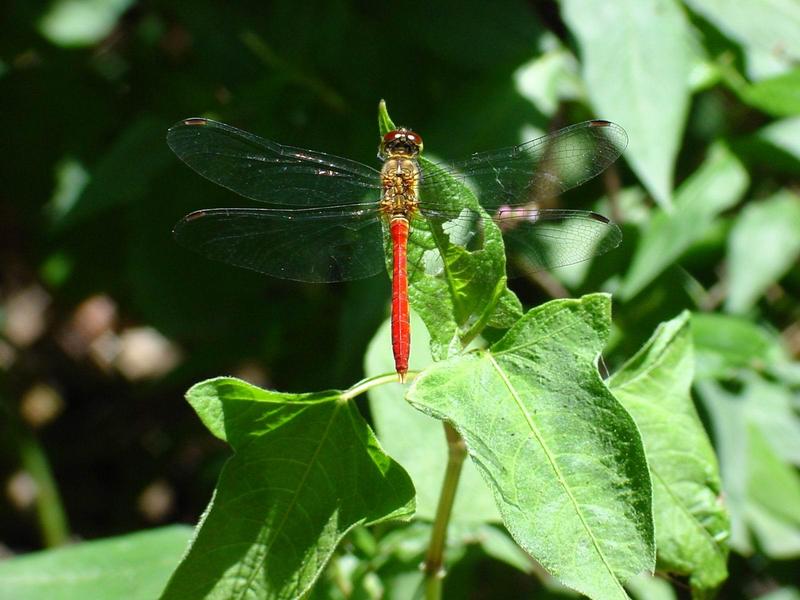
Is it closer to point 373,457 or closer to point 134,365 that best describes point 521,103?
point 373,457

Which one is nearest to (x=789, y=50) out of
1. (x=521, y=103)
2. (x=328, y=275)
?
(x=521, y=103)

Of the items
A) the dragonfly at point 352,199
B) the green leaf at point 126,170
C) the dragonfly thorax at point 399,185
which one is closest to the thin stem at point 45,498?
the green leaf at point 126,170

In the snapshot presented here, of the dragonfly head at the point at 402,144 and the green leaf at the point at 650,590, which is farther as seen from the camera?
the green leaf at the point at 650,590

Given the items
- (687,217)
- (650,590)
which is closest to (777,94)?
(687,217)

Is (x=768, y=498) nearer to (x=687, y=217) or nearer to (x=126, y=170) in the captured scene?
(x=687, y=217)

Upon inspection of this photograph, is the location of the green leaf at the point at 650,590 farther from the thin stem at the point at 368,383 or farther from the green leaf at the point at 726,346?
the thin stem at the point at 368,383

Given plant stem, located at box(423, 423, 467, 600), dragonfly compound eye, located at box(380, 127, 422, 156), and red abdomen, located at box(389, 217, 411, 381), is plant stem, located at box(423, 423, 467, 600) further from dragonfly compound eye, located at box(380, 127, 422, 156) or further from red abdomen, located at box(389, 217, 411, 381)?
dragonfly compound eye, located at box(380, 127, 422, 156)

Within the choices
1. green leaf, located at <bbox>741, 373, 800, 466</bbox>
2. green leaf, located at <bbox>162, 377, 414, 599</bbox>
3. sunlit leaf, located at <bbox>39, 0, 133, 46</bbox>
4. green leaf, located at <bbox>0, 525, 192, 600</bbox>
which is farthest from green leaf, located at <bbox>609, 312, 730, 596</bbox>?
sunlit leaf, located at <bbox>39, 0, 133, 46</bbox>
